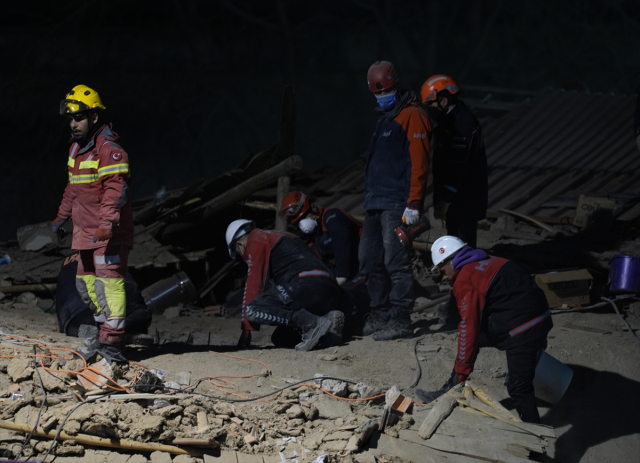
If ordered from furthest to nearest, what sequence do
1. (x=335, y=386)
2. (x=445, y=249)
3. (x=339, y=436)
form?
1. (x=335, y=386)
2. (x=445, y=249)
3. (x=339, y=436)

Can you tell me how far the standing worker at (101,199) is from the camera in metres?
5.31

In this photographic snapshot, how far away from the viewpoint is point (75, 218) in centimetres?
555

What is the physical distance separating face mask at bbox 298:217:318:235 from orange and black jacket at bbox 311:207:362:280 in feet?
0.37

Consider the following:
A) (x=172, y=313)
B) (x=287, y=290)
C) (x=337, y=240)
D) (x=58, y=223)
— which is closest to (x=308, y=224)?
(x=337, y=240)

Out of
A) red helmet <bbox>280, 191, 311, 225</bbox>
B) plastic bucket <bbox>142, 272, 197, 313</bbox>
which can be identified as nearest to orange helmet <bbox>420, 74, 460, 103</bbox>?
red helmet <bbox>280, 191, 311, 225</bbox>

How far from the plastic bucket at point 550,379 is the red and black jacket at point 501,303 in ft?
1.42

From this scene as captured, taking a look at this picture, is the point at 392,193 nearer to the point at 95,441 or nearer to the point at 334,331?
the point at 334,331

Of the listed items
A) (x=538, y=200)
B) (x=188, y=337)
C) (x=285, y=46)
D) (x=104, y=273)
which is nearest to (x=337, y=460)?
(x=104, y=273)

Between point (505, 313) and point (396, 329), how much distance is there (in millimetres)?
1917

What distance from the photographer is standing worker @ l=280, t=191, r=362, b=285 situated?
24.0 ft

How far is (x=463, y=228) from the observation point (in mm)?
6469

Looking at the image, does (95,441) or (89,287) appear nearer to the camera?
(95,441)

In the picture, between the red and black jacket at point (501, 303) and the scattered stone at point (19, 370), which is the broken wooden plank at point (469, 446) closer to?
the red and black jacket at point (501, 303)

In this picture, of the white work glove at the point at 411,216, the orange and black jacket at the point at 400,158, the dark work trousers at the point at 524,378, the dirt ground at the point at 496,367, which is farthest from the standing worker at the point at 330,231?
the dark work trousers at the point at 524,378
